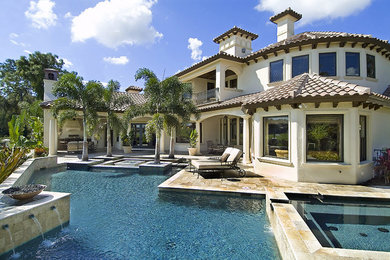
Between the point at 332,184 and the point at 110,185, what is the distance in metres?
10.5

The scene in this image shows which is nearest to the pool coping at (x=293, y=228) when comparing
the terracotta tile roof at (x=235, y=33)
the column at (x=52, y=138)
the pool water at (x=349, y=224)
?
the pool water at (x=349, y=224)

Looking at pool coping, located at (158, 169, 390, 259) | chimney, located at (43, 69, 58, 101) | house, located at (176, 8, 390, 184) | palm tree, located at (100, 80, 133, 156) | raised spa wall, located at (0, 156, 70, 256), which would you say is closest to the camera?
pool coping, located at (158, 169, 390, 259)

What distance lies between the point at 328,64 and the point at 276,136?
772 cm

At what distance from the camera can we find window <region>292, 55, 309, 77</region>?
580 inches

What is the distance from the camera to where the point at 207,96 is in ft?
68.6

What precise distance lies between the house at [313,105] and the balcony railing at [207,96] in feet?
1.98

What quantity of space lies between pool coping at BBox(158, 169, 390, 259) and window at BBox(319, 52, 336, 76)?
30.2 ft

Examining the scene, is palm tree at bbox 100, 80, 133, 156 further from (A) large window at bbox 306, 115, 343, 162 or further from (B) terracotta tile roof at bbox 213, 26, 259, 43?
(A) large window at bbox 306, 115, 343, 162

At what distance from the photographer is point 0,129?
3722 centimetres

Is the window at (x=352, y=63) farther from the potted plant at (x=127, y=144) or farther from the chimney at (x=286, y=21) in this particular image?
the potted plant at (x=127, y=144)

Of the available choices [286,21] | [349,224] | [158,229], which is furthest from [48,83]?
[349,224]

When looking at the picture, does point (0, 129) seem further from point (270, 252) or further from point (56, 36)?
point (270, 252)

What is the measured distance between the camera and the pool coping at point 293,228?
3652 millimetres

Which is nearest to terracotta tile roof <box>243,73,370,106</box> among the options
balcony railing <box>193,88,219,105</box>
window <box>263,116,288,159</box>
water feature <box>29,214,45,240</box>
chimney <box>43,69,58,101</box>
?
window <box>263,116,288,159</box>
